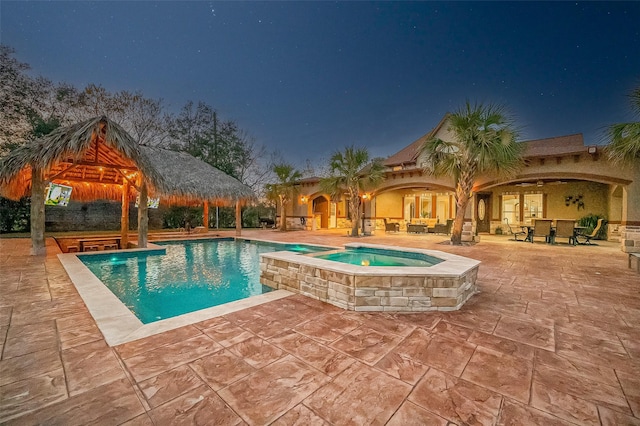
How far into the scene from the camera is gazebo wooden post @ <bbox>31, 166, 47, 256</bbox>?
7875 millimetres

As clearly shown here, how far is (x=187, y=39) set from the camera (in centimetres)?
2242

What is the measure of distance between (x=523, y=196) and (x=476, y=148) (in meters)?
7.86

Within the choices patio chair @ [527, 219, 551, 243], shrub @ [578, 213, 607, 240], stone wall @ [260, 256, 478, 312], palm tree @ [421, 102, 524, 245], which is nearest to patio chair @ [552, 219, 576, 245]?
patio chair @ [527, 219, 551, 243]

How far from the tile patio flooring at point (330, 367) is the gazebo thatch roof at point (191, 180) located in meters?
9.17

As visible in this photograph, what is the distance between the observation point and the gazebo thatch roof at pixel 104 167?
7656 mm

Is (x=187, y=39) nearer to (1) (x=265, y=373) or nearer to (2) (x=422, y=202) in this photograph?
(2) (x=422, y=202)

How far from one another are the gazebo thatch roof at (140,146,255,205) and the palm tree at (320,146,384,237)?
4.79 metres

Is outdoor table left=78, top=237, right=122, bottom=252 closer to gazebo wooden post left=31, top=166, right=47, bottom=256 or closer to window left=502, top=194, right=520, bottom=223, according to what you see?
gazebo wooden post left=31, top=166, right=47, bottom=256

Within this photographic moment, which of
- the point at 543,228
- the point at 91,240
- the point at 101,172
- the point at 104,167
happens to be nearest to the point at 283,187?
the point at 101,172

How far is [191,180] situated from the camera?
13398mm

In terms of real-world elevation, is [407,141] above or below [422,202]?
above

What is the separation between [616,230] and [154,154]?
886 inches

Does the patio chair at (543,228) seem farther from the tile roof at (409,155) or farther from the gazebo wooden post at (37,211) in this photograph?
the gazebo wooden post at (37,211)

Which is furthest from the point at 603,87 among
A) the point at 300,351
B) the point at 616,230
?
the point at 300,351
